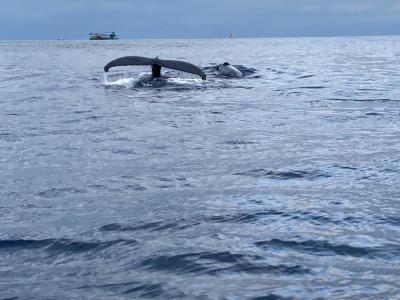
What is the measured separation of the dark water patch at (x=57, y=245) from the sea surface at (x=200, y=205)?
2cm

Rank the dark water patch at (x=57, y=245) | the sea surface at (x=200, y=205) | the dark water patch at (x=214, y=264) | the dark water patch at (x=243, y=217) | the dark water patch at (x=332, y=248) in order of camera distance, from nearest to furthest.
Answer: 1. the sea surface at (x=200, y=205)
2. the dark water patch at (x=214, y=264)
3. the dark water patch at (x=332, y=248)
4. the dark water patch at (x=57, y=245)
5. the dark water patch at (x=243, y=217)

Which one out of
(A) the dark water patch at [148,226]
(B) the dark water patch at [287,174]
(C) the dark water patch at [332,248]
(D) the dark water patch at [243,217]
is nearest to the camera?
(C) the dark water patch at [332,248]

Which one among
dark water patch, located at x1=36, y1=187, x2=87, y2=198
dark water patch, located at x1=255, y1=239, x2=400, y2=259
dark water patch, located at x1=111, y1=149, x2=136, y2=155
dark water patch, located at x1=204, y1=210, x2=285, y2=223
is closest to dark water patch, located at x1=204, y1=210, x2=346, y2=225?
dark water patch, located at x1=204, y1=210, x2=285, y2=223

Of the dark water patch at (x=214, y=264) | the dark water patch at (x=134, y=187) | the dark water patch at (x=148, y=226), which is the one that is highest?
the dark water patch at (x=134, y=187)

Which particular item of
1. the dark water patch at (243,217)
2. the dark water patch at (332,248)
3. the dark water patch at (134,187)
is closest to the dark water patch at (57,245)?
the dark water patch at (243,217)

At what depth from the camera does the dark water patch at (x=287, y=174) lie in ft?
34.6

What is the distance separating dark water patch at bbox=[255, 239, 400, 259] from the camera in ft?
22.6

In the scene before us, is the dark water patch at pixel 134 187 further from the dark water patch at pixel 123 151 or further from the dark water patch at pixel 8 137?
the dark water patch at pixel 8 137

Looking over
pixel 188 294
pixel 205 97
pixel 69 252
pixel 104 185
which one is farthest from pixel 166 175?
pixel 205 97

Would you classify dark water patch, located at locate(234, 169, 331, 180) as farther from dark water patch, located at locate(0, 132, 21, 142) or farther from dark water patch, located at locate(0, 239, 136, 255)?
dark water patch, located at locate(0, 132, 21, 142)

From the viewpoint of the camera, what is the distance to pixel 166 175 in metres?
10.8

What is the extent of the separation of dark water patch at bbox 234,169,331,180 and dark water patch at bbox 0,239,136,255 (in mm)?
3730

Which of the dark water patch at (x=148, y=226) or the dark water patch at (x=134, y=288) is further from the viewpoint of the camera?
the dark water patch at (x=148, y=226)

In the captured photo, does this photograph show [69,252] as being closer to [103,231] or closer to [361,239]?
[103,231]
